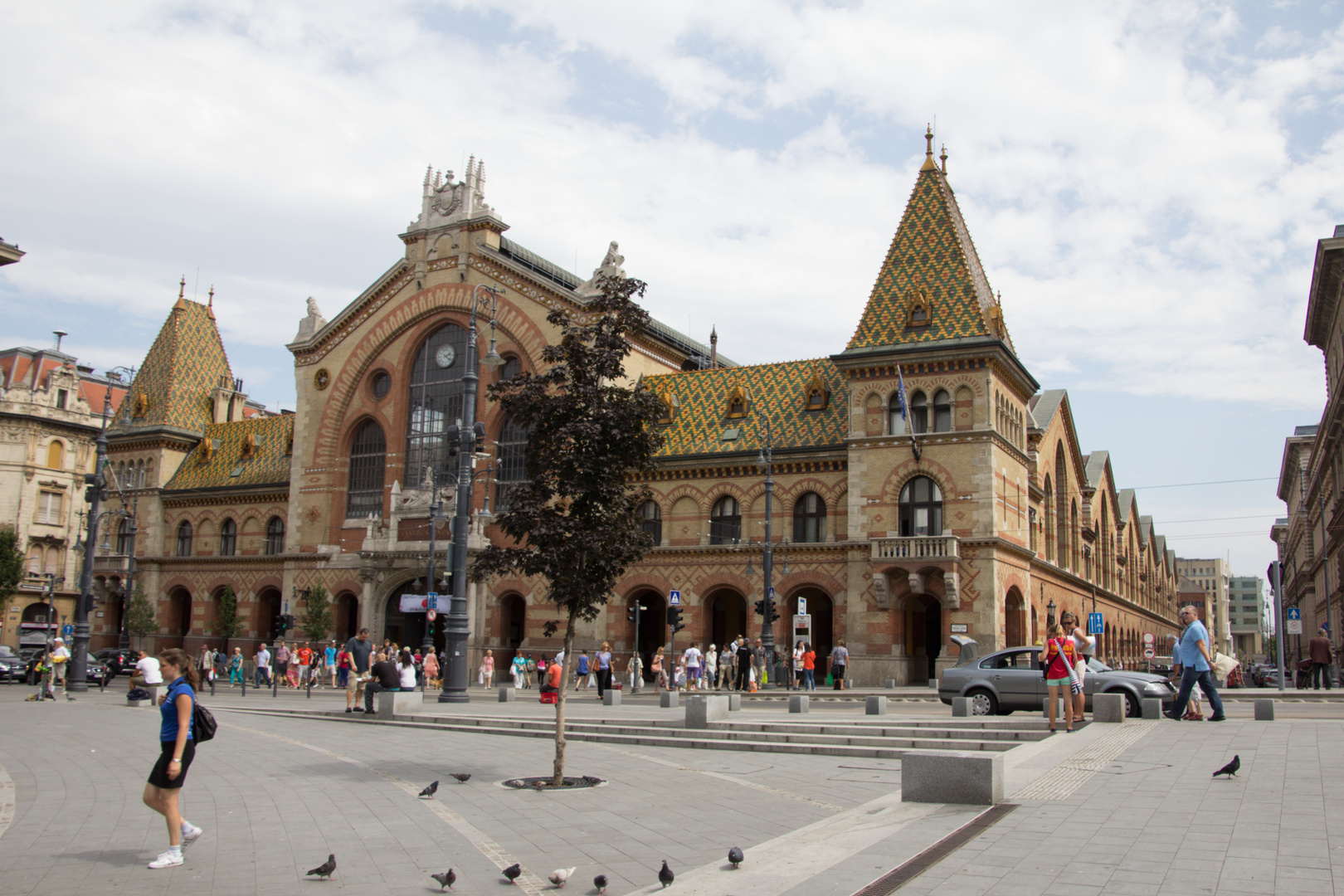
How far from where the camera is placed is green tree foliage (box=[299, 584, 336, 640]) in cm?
4700

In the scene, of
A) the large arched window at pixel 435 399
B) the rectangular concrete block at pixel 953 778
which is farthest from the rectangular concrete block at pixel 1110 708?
the large arched window at pixel 435 399

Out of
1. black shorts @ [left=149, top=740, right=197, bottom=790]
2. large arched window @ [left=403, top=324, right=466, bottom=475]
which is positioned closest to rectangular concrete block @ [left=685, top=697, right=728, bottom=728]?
black shorts @ [left=149, top=740, right=197, bottom=790]

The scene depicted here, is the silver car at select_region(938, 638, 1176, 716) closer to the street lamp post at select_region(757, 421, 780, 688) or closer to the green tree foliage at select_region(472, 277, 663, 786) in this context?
the green tree foliage at select_region(472, 277, 663, 786)

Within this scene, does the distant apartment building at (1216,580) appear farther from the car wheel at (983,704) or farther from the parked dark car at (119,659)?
the car wheel at (983,704)

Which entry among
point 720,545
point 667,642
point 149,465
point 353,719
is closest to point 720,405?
point 720,545

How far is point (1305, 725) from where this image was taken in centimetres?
1783

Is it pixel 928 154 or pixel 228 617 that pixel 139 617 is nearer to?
pixel 228 617

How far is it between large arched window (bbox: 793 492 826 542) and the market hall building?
0.11m

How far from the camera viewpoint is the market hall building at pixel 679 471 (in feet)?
125

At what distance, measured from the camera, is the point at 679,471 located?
43688 mm

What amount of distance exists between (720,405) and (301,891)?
3749cm

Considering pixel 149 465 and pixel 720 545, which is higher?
pixel 149 465

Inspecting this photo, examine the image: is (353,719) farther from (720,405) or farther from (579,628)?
(720,405)

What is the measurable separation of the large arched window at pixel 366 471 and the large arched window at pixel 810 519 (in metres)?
19.8
